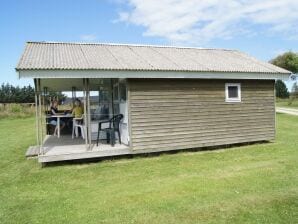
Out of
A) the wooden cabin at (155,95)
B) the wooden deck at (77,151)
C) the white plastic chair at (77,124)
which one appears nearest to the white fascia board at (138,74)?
the wooden cabin at (155,95)

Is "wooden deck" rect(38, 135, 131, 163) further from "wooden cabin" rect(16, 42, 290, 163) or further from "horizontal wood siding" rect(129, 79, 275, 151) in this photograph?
"horizontal wood siding" rect(129, 79, 275, 151)

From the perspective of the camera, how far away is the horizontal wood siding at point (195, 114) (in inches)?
450

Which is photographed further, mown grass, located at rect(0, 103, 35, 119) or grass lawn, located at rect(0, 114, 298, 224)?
mown grass, located at rect(0, 103, 35, 119)

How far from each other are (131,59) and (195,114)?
9.17ft

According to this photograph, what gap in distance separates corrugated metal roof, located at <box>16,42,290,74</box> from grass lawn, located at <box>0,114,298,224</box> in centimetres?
283

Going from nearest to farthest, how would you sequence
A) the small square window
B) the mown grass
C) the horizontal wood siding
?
the horizontal wood siding → the small square window → the mown grass

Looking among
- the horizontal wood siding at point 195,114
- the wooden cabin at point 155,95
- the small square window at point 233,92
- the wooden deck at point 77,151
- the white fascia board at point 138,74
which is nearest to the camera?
the white fascia board at point 138,74

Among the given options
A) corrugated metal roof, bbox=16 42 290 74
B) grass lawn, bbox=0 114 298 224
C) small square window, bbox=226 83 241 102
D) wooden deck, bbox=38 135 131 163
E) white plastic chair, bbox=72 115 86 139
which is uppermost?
corrugated metal roof, bbox=16 42 290 74

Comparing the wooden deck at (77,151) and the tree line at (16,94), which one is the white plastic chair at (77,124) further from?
the tree line at (16,94)

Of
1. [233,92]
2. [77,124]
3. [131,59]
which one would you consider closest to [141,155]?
[131,59]

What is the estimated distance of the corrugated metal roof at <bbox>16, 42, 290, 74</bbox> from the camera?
35.6 feet

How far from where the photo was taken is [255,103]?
13484mm

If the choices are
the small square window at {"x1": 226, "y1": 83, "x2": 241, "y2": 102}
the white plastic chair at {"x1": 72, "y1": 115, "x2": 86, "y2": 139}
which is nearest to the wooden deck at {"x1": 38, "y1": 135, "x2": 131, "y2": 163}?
the white plastic chair at {"x1": 72, "y1": 115, "x2": 86, "y2": 139}

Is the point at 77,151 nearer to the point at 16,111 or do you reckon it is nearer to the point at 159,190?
Answer: the point at 159,190
